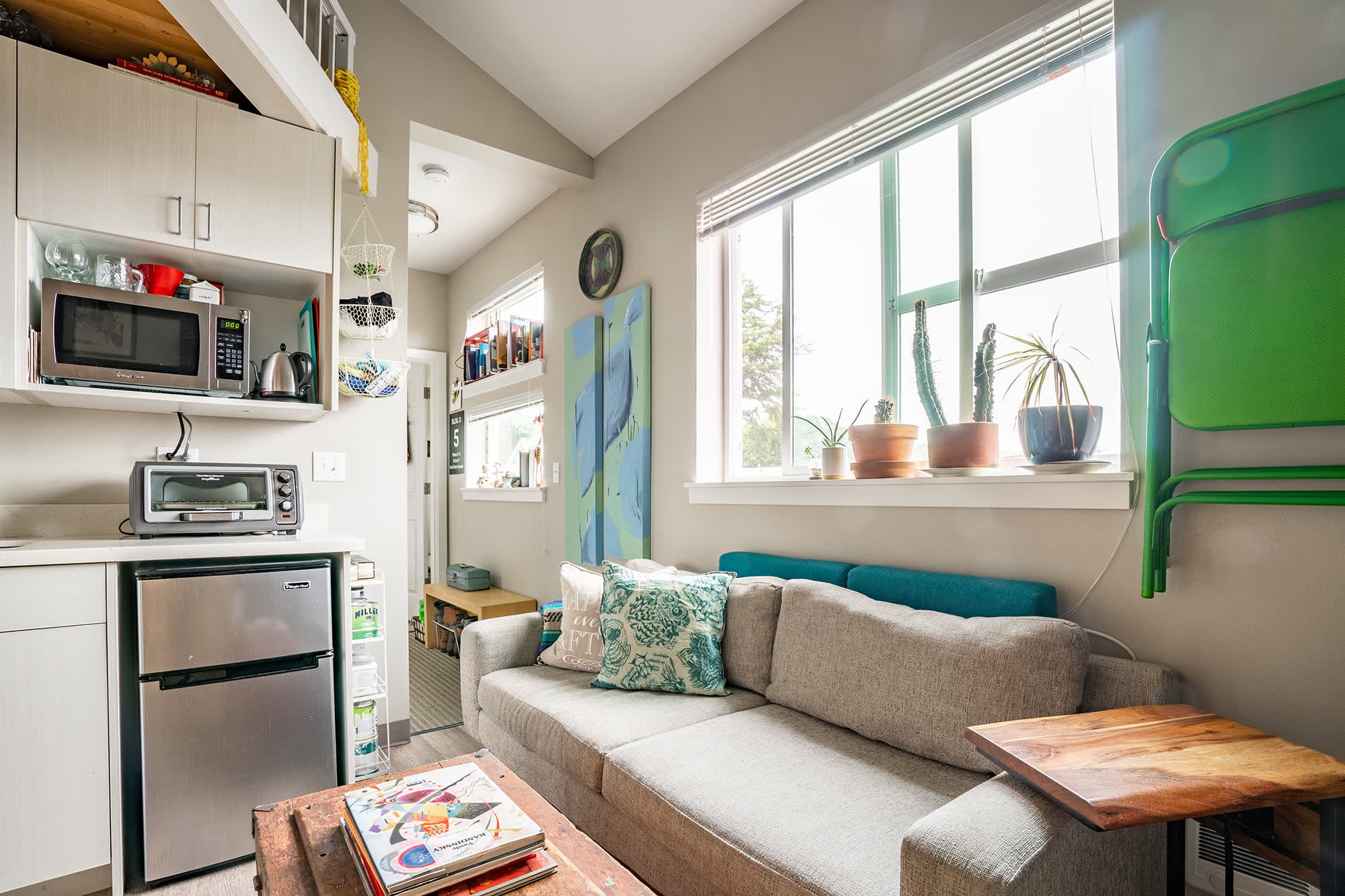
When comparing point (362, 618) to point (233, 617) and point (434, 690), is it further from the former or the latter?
point (434, 690)

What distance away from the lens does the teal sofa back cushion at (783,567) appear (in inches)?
85.0

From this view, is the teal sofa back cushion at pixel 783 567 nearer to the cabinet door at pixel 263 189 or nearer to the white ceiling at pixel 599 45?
the cabinet door at pixel 263 189

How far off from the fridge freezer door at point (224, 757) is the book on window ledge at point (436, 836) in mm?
882

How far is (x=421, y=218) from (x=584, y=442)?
1844 mm

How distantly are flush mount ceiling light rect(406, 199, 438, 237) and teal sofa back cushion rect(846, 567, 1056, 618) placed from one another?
3329mm

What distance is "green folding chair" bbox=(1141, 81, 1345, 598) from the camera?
1235 millimetres

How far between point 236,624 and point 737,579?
152cm

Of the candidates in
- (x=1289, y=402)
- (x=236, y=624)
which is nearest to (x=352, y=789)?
(x=236, y=624)

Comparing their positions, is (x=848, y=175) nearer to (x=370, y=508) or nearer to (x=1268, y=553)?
(x=1268, y=553)

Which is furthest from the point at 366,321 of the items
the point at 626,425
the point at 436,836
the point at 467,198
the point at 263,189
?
the point at 436,836

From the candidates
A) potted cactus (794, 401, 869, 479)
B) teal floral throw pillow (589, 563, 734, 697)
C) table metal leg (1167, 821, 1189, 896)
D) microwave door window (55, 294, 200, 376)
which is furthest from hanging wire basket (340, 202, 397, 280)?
table metal leg (1167, 821, 1189, 896)

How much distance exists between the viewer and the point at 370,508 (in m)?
2.76

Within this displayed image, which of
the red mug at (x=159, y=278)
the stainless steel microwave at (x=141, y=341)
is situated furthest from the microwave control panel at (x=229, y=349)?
the red mug at (x=159, y=278)

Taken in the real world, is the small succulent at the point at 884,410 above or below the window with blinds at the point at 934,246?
below
